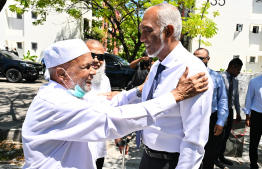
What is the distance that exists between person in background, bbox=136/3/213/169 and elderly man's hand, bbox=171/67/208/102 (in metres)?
0.07

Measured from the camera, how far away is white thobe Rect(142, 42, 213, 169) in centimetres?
169

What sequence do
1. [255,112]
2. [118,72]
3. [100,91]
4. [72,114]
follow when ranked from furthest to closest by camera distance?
1. [118,72]
2. [255,112]
3. [100,91]
4. [72,114]

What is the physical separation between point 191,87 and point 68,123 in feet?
2.83

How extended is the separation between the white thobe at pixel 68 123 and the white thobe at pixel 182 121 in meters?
0.17

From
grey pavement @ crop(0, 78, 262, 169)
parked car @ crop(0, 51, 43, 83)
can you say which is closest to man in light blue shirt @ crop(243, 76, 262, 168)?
grey pavement @ crop(0, 78, 262, 169)

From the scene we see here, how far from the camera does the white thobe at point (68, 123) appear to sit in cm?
150

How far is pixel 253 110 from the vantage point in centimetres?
436

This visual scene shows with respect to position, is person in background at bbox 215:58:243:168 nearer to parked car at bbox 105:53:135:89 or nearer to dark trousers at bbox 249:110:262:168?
dark trousers at bbox 249:110:262:168

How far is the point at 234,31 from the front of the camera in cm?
2066

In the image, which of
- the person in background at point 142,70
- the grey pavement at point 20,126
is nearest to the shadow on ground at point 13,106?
the grey pavement at point 20,126

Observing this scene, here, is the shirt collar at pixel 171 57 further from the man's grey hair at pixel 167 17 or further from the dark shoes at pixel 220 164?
the dark shoes at pixel 220 164

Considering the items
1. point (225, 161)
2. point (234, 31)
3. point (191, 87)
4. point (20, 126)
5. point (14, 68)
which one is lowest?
point (225, 161)

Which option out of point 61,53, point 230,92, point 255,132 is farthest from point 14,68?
point 61,53

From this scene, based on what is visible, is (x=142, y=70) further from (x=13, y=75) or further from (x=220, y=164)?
(x=13, y=75)
